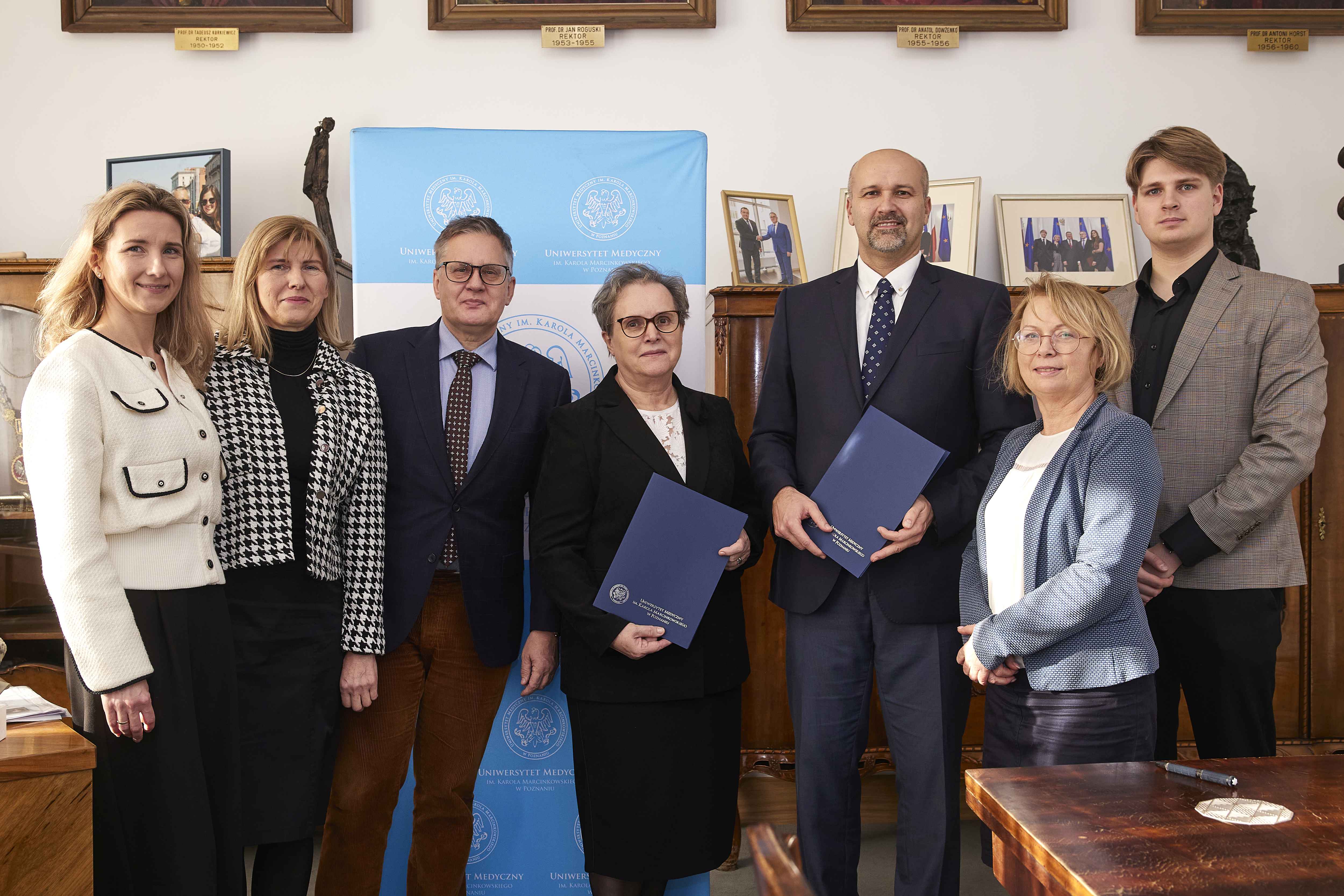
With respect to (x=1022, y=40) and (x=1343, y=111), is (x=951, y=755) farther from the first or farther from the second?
(x=1343, y=111)

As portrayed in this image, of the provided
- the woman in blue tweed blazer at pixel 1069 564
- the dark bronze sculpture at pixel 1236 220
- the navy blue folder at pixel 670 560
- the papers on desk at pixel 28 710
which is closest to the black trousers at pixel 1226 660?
the woman in blue tweed blazer at pixel 1069 564

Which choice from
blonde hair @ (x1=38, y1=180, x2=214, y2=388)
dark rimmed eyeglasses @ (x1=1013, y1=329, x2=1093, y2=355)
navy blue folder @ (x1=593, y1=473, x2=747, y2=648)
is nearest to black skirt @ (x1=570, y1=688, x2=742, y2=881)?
navy blue folder @ (x1=593, y1=473, x2=747, y2=648)

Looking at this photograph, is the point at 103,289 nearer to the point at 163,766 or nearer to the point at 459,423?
the point at 459,423

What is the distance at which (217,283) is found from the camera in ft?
11.2

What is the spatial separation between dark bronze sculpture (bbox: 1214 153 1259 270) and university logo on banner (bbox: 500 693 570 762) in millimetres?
3003

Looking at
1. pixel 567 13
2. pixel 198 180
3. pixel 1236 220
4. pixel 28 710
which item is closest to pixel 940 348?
pixel 1236 220

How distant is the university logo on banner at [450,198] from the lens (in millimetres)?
2898

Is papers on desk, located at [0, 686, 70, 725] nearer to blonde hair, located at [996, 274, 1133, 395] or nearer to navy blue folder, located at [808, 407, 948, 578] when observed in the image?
navy blue folder, located at [808, 407, 948, 578]

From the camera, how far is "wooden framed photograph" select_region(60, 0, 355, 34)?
381cm

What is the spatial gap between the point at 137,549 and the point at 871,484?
61.5 inches

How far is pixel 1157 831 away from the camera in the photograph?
123 cm

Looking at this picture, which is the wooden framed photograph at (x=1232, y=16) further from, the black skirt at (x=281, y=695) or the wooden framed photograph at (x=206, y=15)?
the black skirt at (x=281, y=695)

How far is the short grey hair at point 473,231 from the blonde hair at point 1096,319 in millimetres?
1337

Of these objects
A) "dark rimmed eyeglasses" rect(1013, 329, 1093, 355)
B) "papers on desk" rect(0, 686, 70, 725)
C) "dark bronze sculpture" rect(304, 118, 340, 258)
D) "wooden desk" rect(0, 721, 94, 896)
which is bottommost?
"wooden desk" rect(0, 721, 94, 896)
